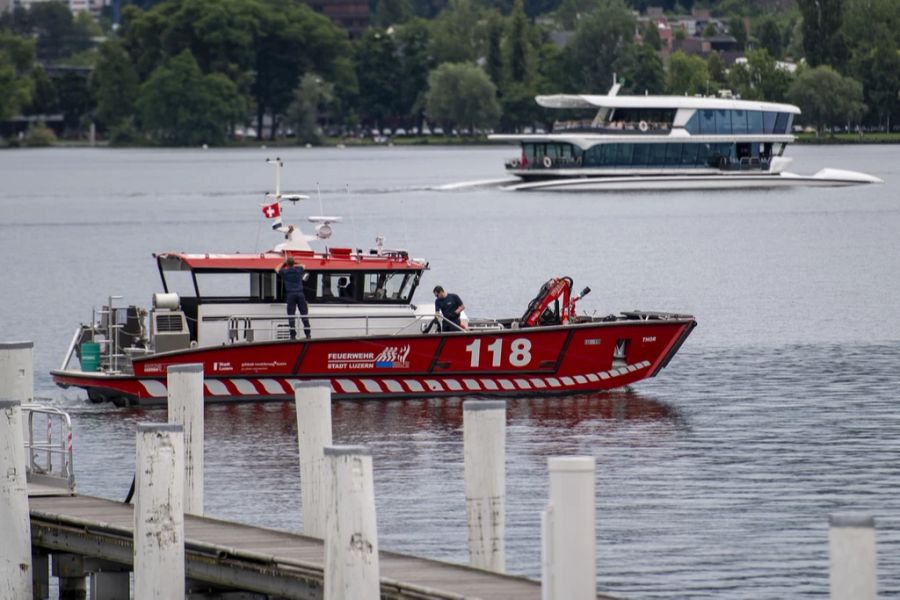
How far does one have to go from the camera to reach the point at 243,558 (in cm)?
1995

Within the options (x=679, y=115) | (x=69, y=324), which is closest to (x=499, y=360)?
(x=69, y=324)

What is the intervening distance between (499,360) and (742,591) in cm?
1359

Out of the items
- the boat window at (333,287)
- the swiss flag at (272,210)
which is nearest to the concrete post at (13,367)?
the boat window at (333,287)

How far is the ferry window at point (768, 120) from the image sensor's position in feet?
386

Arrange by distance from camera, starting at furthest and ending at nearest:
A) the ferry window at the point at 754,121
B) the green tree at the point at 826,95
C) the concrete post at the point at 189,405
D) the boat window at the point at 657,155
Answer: the green tree at the point at 826,95, the ferry window at the point at 754,121, the boat window at the point at 657,155, the concrete post at the point at 189,405

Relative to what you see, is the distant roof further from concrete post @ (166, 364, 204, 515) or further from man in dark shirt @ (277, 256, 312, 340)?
concrete post @ (166, 364, 204, 515)

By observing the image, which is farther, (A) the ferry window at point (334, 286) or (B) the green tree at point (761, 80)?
(B) the green tree at point (761, 80)

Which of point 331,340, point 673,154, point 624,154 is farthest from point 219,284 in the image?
point 673,154

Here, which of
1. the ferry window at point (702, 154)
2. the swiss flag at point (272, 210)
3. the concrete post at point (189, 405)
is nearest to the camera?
the concrete post at point (189, 405)

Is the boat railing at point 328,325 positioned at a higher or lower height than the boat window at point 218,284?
lower

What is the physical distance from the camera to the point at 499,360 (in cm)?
3631

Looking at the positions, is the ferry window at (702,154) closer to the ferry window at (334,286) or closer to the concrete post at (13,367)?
the ferry window at (334,286)

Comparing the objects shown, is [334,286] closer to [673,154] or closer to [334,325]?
[334,325]

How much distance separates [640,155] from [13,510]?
98345mm
